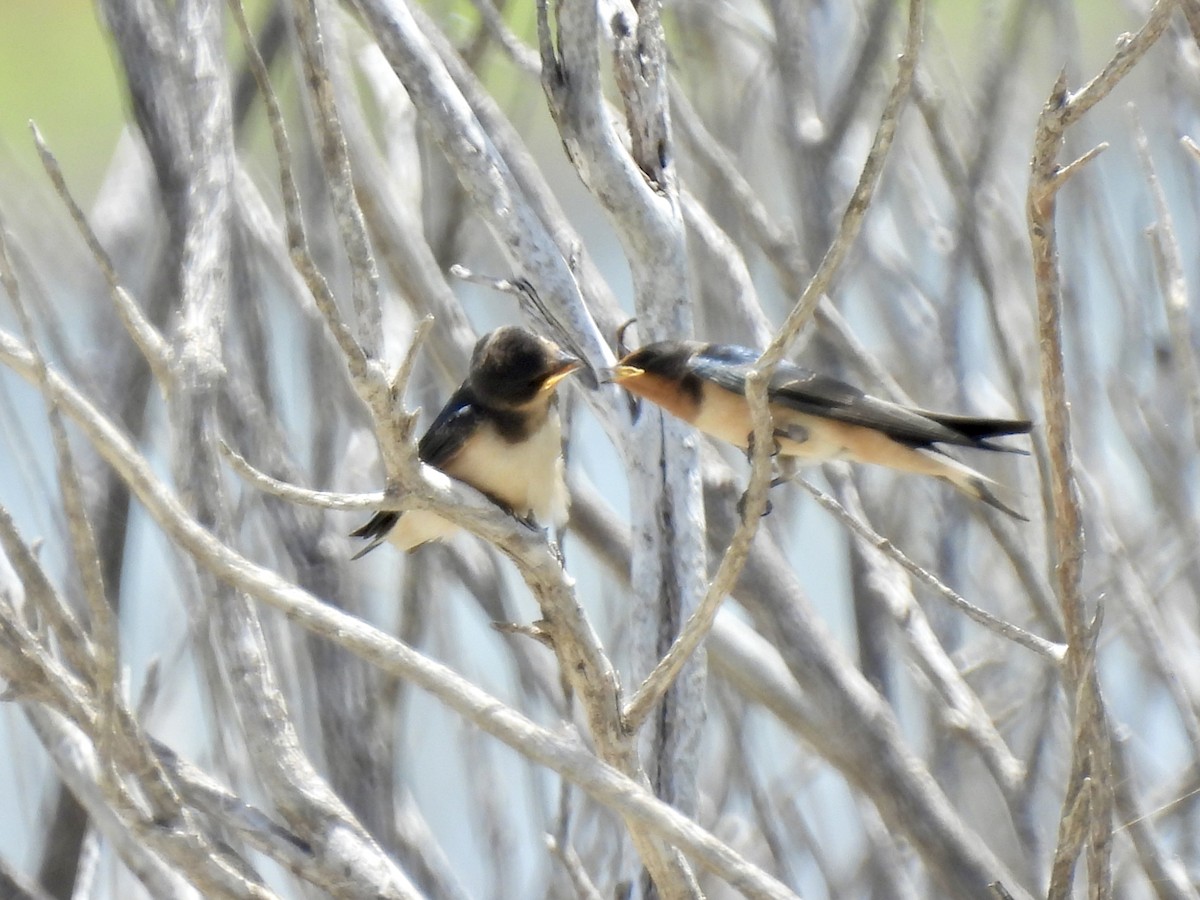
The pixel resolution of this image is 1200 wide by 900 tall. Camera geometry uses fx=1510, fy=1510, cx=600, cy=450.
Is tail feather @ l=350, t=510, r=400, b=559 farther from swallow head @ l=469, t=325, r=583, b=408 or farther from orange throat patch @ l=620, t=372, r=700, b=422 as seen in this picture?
orange throat patch @ l=620, t=372, r=700, b=422

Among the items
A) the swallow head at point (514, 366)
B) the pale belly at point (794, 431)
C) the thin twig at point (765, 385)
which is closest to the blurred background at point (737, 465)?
the swallow head at point (514, 366)

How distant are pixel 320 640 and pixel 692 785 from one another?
0.98 metres

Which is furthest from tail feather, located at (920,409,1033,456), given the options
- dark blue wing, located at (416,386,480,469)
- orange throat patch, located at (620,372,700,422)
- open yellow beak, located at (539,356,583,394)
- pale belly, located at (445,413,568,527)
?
dark blue wing, located at (416,386,480,469)

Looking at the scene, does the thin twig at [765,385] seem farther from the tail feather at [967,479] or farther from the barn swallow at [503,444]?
the barn swallow at [503,444]

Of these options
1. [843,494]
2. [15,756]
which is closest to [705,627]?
[843,494]

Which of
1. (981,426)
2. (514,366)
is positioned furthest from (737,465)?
(981,426)

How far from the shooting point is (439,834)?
4.23m

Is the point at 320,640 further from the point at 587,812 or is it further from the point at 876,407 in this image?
the point at 876,407

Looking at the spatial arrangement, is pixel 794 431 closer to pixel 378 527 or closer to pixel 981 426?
pixel 981 426

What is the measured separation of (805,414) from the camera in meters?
2.93

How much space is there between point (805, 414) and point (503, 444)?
1.96 feet

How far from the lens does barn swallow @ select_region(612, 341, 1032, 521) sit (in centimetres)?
257

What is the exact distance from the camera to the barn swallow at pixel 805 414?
8.42ft

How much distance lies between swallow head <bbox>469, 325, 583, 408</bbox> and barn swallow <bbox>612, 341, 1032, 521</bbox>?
23 centimetres
